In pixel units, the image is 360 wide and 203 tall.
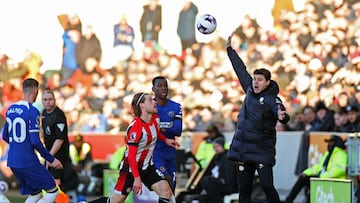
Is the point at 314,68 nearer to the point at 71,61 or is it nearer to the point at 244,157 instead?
the point at 71,61

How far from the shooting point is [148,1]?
86.0 feet

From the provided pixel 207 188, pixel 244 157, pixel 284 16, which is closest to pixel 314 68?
pixel 284 16

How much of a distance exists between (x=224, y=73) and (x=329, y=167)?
6678 millimetres

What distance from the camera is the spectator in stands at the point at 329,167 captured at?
59.7 feet

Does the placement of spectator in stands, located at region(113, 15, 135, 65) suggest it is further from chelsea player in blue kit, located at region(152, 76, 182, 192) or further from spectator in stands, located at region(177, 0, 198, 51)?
chelsea player in blue kit, located at region(152, 76, 182, 192)

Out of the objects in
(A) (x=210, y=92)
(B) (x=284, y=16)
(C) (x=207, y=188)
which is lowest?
(C) (x=207, y=188)

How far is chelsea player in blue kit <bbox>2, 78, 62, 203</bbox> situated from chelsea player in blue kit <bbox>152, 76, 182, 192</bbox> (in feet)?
4.53

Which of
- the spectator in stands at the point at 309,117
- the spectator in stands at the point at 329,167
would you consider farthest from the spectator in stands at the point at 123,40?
the spectator in stands at the point at 329,167

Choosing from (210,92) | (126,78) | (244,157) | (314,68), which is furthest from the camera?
(126,78)

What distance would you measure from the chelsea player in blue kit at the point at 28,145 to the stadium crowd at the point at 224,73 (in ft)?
26.7

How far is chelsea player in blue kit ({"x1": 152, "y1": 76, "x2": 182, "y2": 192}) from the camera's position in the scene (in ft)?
48.9

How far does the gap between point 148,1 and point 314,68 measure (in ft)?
16.7

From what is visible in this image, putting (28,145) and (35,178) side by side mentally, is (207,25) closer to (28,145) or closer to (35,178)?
(28,145)

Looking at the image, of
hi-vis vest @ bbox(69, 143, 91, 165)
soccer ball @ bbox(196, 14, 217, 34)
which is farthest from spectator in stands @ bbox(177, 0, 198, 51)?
soccer ball @ bbox(196, 14, 217, 34)
